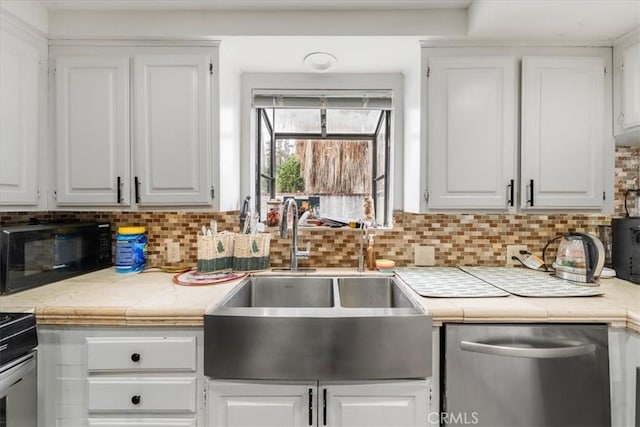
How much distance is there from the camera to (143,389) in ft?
3.72

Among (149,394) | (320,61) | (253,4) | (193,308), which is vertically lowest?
(149,394)

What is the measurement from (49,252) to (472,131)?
82.9 inches

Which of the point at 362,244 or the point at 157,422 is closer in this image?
the point at 157,422

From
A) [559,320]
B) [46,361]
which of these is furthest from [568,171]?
[46,361]

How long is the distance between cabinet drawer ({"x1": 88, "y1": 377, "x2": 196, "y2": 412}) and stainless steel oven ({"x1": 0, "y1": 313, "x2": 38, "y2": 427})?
0.67 ft

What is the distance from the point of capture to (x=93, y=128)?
5.16 ft

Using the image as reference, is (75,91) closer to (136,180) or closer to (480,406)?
(136,180)

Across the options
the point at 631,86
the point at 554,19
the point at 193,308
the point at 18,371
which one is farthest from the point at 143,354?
the point at 631,86

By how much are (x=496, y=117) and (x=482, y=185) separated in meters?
0.34

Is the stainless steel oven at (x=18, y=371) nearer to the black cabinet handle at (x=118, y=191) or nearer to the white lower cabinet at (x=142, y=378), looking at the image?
the white lower cabinet at (x=142, y=378)

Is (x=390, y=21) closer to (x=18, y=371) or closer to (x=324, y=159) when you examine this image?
(x=324, y=159)

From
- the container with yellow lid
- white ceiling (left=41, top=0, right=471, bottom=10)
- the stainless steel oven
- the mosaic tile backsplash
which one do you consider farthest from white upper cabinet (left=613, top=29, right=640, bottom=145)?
the stainless steel oven

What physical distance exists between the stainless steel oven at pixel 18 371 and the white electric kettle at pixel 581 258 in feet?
7.51

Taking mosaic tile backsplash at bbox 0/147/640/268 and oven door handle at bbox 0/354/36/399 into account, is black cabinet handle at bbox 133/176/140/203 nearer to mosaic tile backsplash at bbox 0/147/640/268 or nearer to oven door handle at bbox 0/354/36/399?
mosaic tile backsplash at bbox 0/147/640/268
